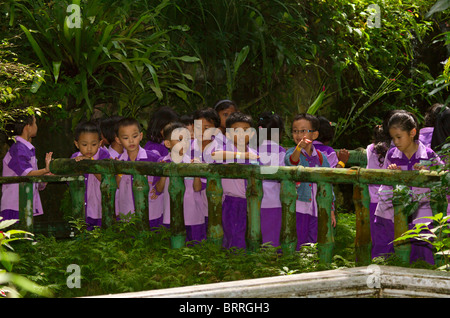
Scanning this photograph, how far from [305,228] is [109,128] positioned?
214 cm

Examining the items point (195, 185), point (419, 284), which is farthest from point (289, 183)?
point (419, 284)

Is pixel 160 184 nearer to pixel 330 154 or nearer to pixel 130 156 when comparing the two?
pixel 130 156

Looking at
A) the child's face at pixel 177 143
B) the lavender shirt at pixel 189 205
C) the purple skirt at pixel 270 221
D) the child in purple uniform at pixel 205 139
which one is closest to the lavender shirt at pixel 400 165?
the purple skirt at pixel 270 221

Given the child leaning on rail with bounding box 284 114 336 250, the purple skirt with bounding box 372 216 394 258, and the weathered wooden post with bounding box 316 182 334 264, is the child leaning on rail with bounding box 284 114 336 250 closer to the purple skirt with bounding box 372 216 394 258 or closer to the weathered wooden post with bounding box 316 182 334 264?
the purple skirt with bounding box 372 216 394 258

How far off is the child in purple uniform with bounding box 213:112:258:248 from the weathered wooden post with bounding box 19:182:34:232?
1.61 m

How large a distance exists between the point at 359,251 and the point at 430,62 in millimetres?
6742

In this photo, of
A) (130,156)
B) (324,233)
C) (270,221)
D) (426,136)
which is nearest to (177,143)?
(130,156)

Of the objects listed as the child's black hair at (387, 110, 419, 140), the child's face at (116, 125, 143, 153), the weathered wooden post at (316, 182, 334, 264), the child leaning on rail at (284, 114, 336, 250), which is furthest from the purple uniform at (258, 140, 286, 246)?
the child's face at (116, 125, 143, 153)

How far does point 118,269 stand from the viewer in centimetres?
466

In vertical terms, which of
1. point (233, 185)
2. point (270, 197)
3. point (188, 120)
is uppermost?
point (188, 120)

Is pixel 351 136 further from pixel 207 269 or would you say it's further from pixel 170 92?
pixel 207 269

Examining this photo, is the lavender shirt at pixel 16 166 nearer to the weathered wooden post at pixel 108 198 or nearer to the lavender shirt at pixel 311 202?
the weathered wooden post at pixel 108 198

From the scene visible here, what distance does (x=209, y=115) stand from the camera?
5.69m

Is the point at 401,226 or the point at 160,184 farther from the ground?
the point at 160,184
